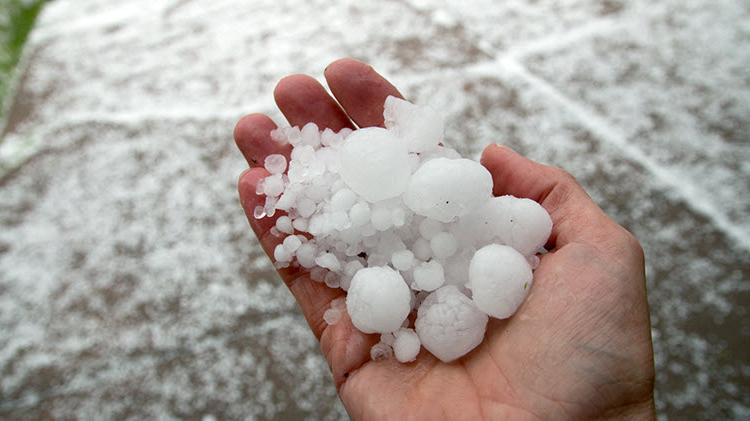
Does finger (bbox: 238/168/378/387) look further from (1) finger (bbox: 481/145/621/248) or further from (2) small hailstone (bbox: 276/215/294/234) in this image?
(1) finger (bbox: 481/145/621/248)

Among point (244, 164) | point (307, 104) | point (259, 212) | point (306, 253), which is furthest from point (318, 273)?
point (244, 164)

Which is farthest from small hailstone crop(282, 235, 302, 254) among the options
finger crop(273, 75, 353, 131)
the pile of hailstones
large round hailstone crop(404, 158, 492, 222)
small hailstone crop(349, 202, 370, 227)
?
finger crop(273, 75, 353, 131)

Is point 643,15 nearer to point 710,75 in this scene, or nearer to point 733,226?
point 710,75

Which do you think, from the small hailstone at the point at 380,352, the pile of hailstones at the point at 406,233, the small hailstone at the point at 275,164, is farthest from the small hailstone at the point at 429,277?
the small hailstone at the point at 275,164

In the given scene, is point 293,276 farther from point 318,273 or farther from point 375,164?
point 375,164

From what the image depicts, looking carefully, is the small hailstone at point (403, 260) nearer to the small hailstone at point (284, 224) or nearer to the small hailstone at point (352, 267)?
the small hailstone at point (352, 267)
